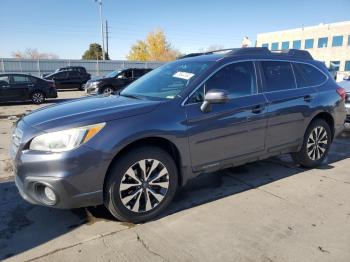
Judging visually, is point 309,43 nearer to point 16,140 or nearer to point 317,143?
point 317,143

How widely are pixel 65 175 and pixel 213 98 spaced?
65.7 inches

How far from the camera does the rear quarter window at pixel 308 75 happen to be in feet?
15.7

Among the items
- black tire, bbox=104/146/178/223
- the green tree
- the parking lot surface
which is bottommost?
the parking lot surface

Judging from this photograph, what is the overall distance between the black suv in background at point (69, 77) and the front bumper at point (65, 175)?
20.3 metres

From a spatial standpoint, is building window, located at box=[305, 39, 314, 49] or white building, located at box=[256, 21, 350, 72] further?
building window, located at box=[305, 39, 314, 49]

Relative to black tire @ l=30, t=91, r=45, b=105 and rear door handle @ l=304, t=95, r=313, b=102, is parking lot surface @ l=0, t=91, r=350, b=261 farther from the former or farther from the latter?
black tire @ l=30, t=91, r=45, b=105

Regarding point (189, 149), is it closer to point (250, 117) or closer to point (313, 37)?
point (250, 117)

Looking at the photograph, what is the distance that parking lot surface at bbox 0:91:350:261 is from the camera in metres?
2.87

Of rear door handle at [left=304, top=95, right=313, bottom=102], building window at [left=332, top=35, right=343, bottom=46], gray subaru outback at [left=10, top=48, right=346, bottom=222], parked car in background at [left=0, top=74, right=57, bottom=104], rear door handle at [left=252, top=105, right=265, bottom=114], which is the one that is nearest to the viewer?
gray subaru outback at [left=10, top=48, right=346, bottom=222]

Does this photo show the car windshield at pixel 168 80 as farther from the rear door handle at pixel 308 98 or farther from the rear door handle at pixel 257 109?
the rear door handle at pixel 308 98

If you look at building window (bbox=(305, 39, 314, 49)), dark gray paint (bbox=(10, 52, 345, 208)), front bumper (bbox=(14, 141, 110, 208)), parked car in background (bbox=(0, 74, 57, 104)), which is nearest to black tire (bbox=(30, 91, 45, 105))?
parked car in background (bbox=(0, 74, 57, 104))

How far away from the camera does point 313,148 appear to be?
16.5ft

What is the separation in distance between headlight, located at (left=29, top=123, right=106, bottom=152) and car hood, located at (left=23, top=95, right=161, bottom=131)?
0.20ft

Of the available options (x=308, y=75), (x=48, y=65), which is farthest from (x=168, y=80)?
(x=48, y=65)
